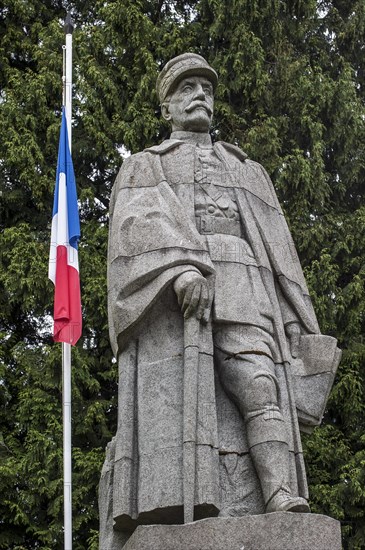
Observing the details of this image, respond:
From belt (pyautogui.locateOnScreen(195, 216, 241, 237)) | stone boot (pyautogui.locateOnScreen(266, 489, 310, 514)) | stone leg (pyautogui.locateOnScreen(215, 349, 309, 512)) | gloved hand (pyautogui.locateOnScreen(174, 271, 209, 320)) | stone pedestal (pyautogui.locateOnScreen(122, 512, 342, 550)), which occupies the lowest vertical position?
stone pedestal (pyautogui.locateOnScreen(122, 512, 342, 550))

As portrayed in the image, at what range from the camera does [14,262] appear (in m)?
14.8

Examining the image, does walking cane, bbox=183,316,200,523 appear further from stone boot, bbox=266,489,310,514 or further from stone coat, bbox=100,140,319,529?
stone boot, bbox=266,489,310,514

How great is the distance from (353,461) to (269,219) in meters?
5.89

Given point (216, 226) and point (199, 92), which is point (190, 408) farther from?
point (199, 92)

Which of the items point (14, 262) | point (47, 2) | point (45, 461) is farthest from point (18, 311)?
point (47, 2)

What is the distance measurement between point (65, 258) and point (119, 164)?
18.3ft

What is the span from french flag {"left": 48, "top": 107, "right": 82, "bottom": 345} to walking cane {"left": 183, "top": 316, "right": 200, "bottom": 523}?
94.2 inches

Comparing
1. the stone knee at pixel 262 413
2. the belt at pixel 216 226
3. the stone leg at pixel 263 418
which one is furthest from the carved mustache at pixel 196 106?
the stone knee at pixel 262 413

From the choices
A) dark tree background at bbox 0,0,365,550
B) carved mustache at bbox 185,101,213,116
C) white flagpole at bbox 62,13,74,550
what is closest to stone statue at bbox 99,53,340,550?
carved mustache at bbox 185,101,213,116

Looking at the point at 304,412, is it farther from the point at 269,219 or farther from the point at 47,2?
the point at 47,2

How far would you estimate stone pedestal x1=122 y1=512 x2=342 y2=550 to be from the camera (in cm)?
707

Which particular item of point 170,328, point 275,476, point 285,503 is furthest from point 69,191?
point 285,503

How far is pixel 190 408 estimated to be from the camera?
300 inches

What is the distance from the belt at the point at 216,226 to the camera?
844cm
